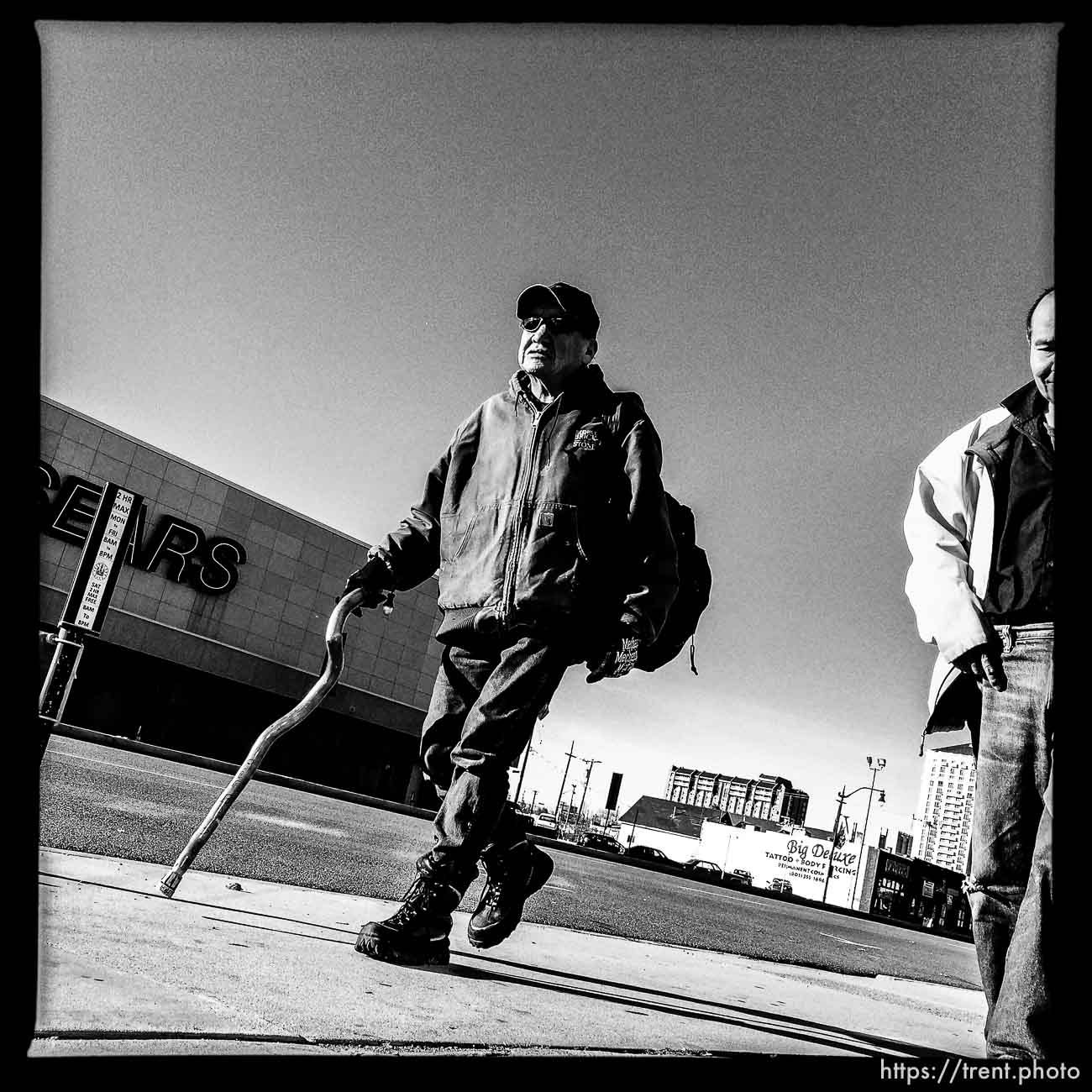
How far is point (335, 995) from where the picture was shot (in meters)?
1.39

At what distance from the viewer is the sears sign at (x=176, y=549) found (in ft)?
104

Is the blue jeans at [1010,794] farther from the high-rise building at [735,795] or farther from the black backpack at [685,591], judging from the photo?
the high-rise building at [735,795]

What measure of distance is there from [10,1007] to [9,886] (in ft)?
0.33

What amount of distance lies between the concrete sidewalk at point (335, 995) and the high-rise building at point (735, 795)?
75822mm

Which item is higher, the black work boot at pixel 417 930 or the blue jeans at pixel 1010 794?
the blue jeans at pixel 1010 794

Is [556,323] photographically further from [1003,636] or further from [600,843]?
[600,843]

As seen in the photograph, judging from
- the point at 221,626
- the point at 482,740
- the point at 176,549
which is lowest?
the point at 482,740

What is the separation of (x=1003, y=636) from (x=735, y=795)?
111530mm

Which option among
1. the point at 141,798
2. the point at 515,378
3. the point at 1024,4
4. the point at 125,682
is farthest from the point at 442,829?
the point at 125,682

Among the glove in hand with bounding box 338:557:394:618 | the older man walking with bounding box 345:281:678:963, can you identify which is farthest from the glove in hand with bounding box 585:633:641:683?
the glove in hand with bounding box 338:557:394:618

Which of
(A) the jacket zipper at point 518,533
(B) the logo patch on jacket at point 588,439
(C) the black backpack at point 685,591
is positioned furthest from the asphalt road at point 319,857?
(B) the logo patch on jacket at point 588,439

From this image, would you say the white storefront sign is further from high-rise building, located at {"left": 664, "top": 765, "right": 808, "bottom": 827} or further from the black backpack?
the black backpack

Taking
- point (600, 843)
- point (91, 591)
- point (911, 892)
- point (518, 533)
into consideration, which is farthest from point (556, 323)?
point (911, 892)

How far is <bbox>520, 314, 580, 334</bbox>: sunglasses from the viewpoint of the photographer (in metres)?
2.64
